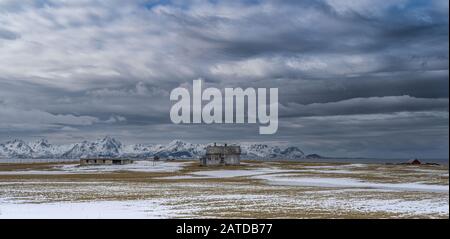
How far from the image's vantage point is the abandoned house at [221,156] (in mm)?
121062

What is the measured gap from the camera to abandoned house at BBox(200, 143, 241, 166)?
121 metres

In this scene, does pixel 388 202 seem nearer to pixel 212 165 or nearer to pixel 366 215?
pixel 366 215

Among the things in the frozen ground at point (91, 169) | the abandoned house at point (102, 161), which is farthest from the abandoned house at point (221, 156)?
the abandoned house at point (102, 161)

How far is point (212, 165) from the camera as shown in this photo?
393 feet

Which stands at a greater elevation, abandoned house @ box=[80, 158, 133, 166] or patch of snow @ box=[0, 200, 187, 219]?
patch of snow @ box=[0, 200, 187, 219]

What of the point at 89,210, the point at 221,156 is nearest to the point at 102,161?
the point at 221,156

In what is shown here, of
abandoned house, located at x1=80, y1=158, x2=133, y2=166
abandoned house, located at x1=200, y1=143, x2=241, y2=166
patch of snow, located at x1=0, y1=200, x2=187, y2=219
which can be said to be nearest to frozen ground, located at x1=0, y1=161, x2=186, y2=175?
abandoned house, located at x1=200, y1=143, x2=241, y2=166

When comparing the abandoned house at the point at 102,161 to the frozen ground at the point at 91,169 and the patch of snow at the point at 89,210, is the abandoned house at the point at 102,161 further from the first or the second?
the patch of snow at the point at 89,210

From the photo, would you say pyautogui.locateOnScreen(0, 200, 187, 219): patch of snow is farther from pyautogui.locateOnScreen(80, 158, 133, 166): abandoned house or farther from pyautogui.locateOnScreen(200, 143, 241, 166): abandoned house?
pyautogui.locateOnScreen(80, 158, 133, 166): abandoned house

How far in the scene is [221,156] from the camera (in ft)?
399
